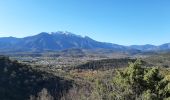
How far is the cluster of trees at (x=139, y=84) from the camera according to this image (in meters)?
43.9

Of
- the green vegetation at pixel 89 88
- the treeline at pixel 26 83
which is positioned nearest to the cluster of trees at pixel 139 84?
the green vegetation at pixel 89 88

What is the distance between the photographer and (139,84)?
46438 millimetres

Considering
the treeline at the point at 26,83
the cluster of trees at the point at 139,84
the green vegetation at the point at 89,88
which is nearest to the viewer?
the cluster of trees at the point at 139,84

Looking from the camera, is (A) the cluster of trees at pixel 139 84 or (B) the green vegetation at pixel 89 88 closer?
(A) the cluster of trees at pixel 139 84

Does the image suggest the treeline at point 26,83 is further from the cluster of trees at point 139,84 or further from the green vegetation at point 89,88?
the cluster of trees at point 139,84

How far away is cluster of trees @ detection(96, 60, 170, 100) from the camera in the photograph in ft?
144

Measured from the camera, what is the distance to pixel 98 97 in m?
52.5

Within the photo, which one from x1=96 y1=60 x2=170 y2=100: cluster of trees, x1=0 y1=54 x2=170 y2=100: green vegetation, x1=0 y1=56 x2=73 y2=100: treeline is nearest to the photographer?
x1=96 y1=60 x2=170 y2=100: cluster of trees

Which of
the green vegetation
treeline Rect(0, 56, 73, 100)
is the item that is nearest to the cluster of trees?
the green vegetation

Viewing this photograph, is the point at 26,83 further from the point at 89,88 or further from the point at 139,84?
the point at 139,84

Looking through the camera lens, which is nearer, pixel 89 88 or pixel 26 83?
pixel 89 88

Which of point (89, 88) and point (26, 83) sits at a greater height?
point (26, 83)

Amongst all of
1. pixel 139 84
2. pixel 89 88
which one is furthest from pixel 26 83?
pixel 139 84

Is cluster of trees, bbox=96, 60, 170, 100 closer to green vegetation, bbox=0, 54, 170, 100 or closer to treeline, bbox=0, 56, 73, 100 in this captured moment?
green vegetation, bbox=0, 54, 170, 100
